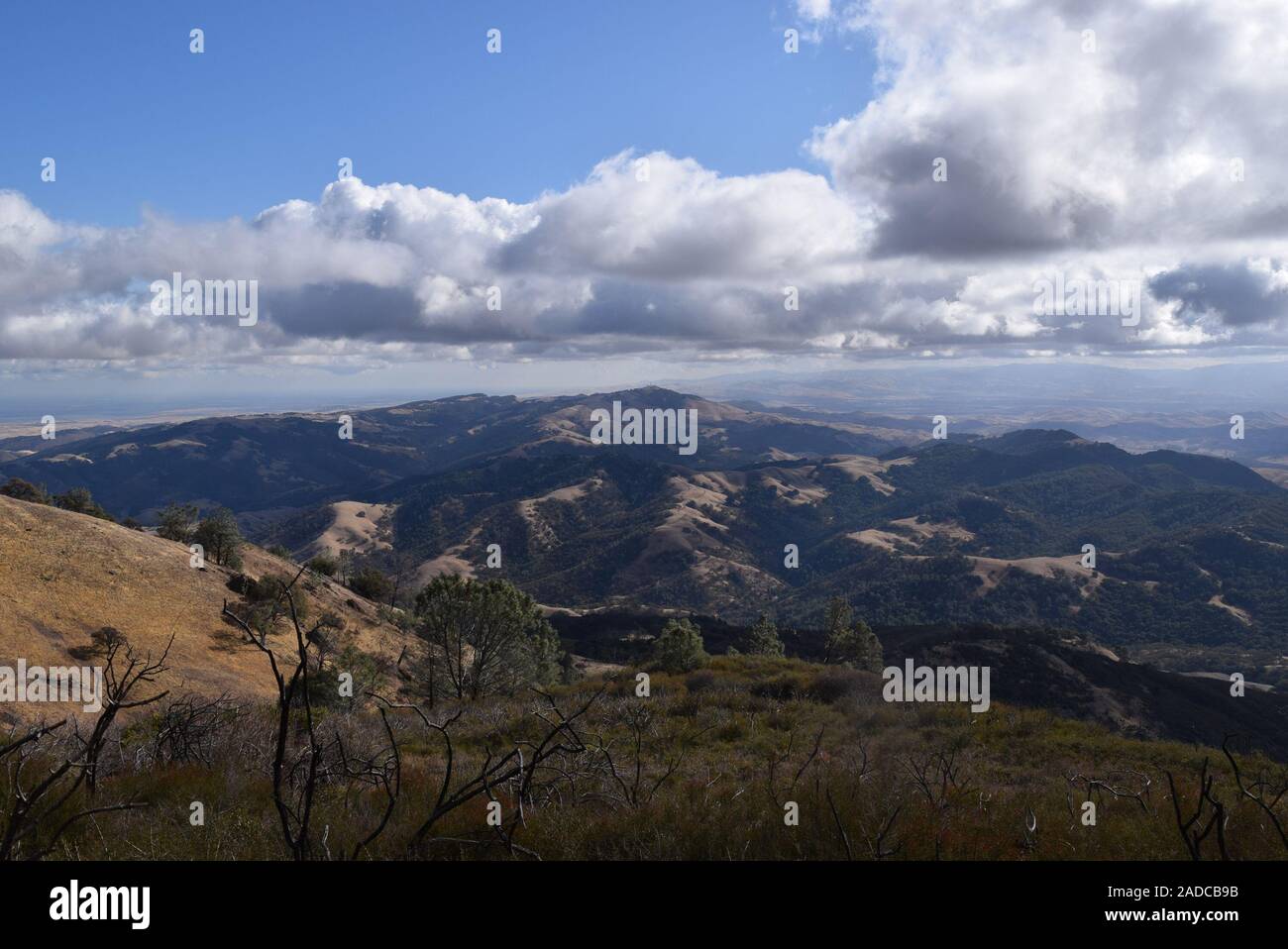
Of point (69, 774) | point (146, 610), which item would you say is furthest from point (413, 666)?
point (69, 774)

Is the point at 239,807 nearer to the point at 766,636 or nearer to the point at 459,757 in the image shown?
the point at 459,757

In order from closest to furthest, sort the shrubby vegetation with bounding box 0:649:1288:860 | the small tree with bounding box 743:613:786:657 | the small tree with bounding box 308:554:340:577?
1. the shrubby vegetation with bounding box 0:649:1288:860
2. the small tree with bounding box 743:613:786:657
3. the small tree with bounding box 308:554:340:577

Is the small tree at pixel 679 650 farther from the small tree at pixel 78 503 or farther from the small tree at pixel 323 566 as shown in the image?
the small tree at pixel 78 503

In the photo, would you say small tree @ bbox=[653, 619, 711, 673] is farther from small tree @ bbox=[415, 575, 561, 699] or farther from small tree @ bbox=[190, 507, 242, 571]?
small tree @ bbox=[190, 507, 242, 571]

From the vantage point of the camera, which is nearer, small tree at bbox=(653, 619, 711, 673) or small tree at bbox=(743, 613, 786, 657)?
small tree at bbox=(653, 619, 711, 673)
